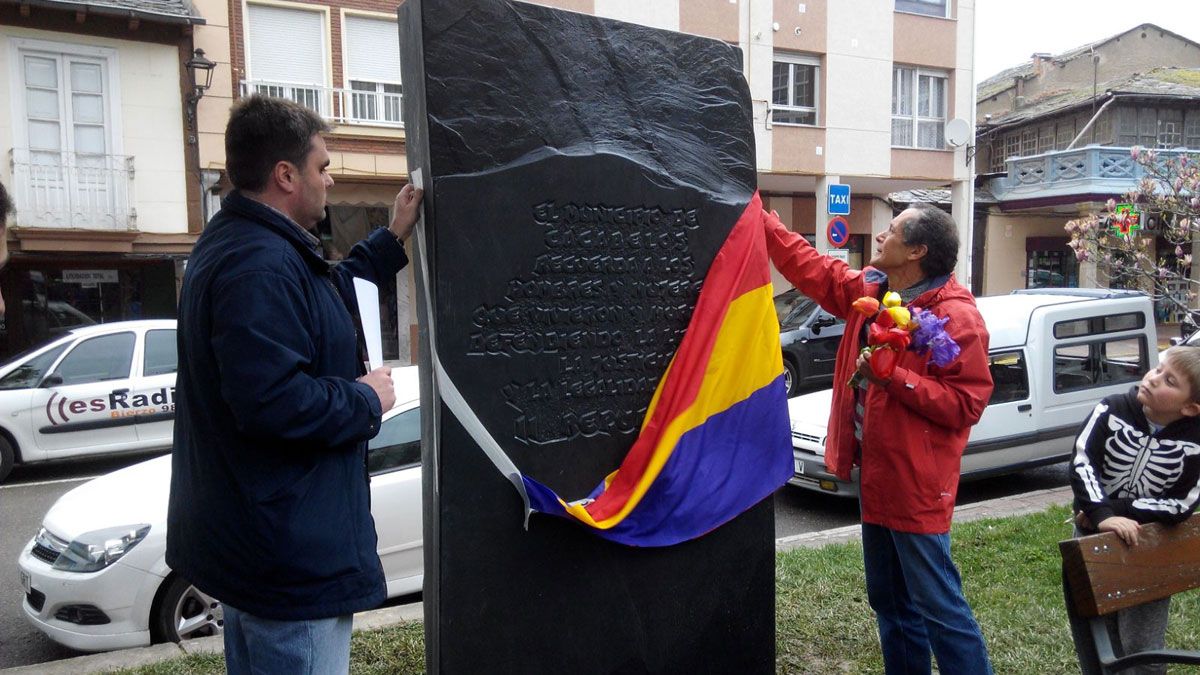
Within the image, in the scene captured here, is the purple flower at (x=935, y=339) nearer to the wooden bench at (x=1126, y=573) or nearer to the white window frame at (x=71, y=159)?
the wooden bench at (x=1126, y=573)

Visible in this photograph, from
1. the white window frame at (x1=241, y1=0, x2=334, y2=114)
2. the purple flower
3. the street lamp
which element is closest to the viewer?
the purple flower

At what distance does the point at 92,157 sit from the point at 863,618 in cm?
1422

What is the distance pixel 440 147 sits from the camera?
2414mm

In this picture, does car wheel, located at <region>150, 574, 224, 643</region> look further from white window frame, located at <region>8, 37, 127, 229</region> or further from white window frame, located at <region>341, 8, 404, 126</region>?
white window frame, located at <region>341, 8, 404, 126</region>

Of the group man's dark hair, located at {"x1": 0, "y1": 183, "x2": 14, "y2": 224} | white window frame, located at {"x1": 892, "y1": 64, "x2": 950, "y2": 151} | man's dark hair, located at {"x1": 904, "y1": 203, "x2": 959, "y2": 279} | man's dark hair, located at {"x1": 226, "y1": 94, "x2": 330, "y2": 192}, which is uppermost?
white window frame, located at {"x1": 892, "y1": 64, "x2": 950, "y2": 151}

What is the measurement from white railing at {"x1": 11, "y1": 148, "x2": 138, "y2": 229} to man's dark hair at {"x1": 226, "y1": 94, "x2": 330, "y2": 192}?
13760 mm

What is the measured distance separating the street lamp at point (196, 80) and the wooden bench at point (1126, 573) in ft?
48.0

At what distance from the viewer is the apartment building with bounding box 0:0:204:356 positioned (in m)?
13.5

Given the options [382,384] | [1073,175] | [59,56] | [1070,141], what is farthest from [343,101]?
[1070,141]

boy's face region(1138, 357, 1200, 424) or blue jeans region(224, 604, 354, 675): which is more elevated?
boy's face region(1138, 357, 1200, 424)

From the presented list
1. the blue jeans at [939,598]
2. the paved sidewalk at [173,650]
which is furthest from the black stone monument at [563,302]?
the paved sidewalk at [173,650]

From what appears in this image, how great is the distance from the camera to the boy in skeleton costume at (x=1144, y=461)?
9.91ft

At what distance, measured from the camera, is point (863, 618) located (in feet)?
13.9

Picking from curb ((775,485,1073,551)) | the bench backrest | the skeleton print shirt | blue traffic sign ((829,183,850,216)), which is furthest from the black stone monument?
blue traffic sign ((829,183,850,216))
